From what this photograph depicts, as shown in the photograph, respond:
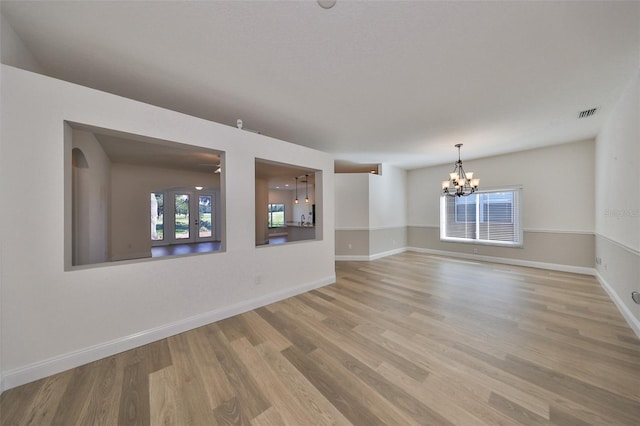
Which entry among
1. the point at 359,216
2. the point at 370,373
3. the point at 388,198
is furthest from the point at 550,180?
the point at 370,373

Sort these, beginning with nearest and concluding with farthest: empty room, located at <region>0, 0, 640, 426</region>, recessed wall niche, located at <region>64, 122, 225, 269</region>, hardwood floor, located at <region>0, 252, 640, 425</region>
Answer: hardwood floor, located at <region>0, 252, 640, 425</region>, empty room, located at <region>0, 0, 640, 426</region>, recessed wall niche, located at <region>64, 122, 225, 269</region>

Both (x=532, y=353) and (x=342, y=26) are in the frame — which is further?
(x=532, y=353)

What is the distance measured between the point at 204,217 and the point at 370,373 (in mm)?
9755

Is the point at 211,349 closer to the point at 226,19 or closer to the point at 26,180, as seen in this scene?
the point at 26,180

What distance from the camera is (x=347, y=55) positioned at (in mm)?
1981

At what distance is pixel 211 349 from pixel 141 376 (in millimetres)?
531

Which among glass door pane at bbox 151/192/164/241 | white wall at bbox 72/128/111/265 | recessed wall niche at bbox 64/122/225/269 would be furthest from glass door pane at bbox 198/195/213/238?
white wall at bbox 72/128/111/265

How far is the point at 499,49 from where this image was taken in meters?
1.91

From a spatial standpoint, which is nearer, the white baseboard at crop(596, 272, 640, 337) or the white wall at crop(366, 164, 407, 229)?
the white baseboard at crop(596, 272, 640, 337)

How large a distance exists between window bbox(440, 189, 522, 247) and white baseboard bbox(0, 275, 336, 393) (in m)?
5.80

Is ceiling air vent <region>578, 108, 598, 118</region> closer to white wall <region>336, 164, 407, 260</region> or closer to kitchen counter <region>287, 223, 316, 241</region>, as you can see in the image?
white wall <region>336, 164, 407, 260</region>

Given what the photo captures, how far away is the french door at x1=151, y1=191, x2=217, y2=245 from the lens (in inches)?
336

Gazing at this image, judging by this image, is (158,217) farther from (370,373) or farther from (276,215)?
(370,373)

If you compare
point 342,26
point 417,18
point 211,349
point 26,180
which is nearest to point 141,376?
point 211,349
